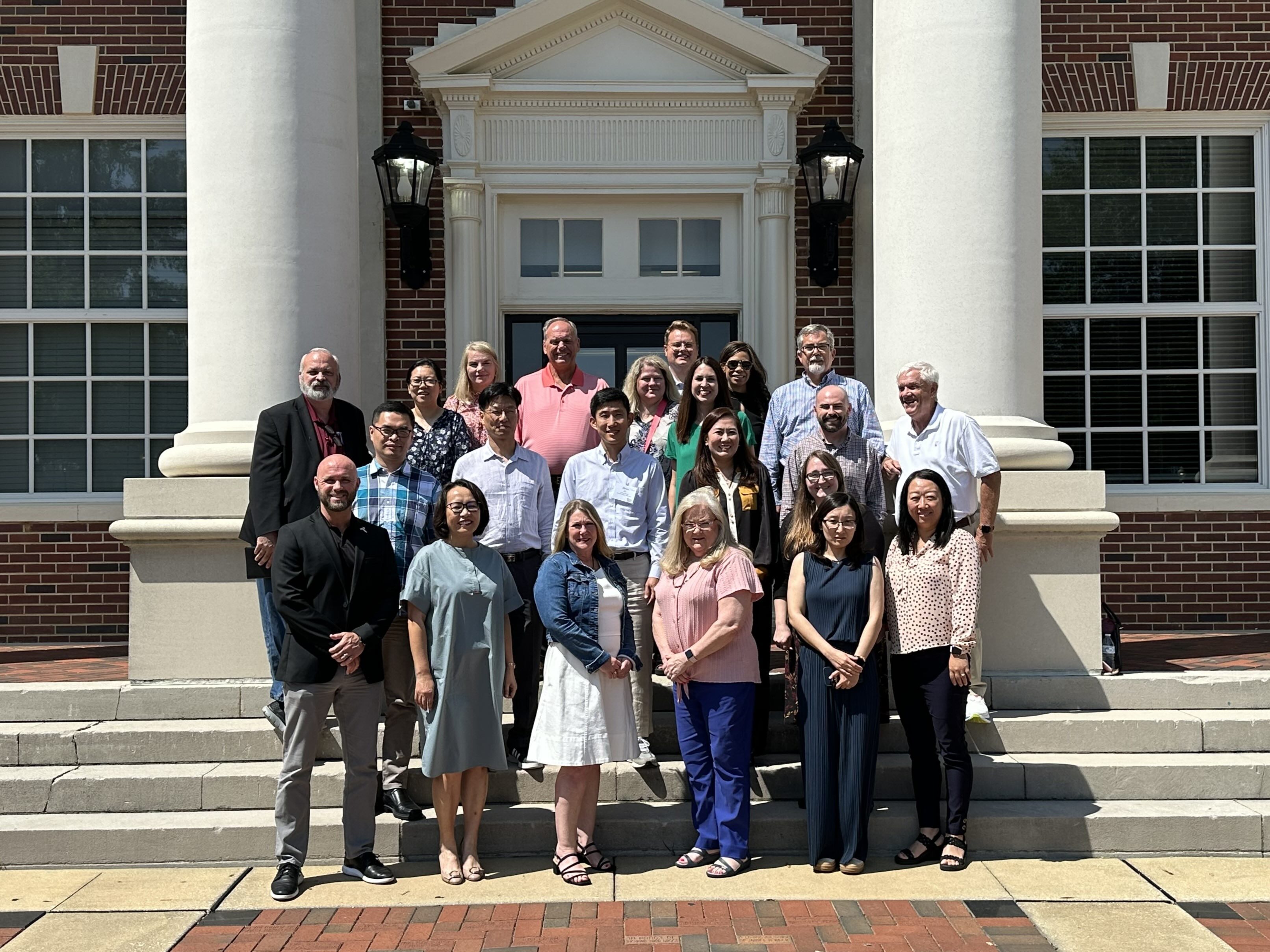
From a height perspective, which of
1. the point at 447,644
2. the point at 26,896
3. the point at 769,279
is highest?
the point at 769,279

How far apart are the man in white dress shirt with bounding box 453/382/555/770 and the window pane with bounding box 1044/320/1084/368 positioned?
5086mm

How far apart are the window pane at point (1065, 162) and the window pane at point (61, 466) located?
286 inches

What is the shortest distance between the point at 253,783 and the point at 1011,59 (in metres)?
5.24

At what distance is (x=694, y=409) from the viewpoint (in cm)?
639

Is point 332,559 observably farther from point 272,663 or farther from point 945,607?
point 945,607

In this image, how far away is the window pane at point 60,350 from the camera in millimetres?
9695

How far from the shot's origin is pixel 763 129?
30.8 ft

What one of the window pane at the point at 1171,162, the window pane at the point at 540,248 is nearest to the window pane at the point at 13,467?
the window pane at the point at 540,248

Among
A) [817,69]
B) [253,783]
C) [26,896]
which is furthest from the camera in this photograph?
[817,69]

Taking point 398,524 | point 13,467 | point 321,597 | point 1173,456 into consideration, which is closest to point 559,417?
point 398,524

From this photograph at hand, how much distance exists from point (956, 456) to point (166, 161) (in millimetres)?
6286

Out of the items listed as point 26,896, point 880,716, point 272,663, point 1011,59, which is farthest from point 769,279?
point 26,896

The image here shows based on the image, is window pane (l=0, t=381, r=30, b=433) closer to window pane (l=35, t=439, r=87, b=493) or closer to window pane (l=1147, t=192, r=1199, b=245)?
A: window pane (l=35, t=439, r=87, b=493)

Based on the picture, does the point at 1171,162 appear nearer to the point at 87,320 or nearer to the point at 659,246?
the point at 659,246
